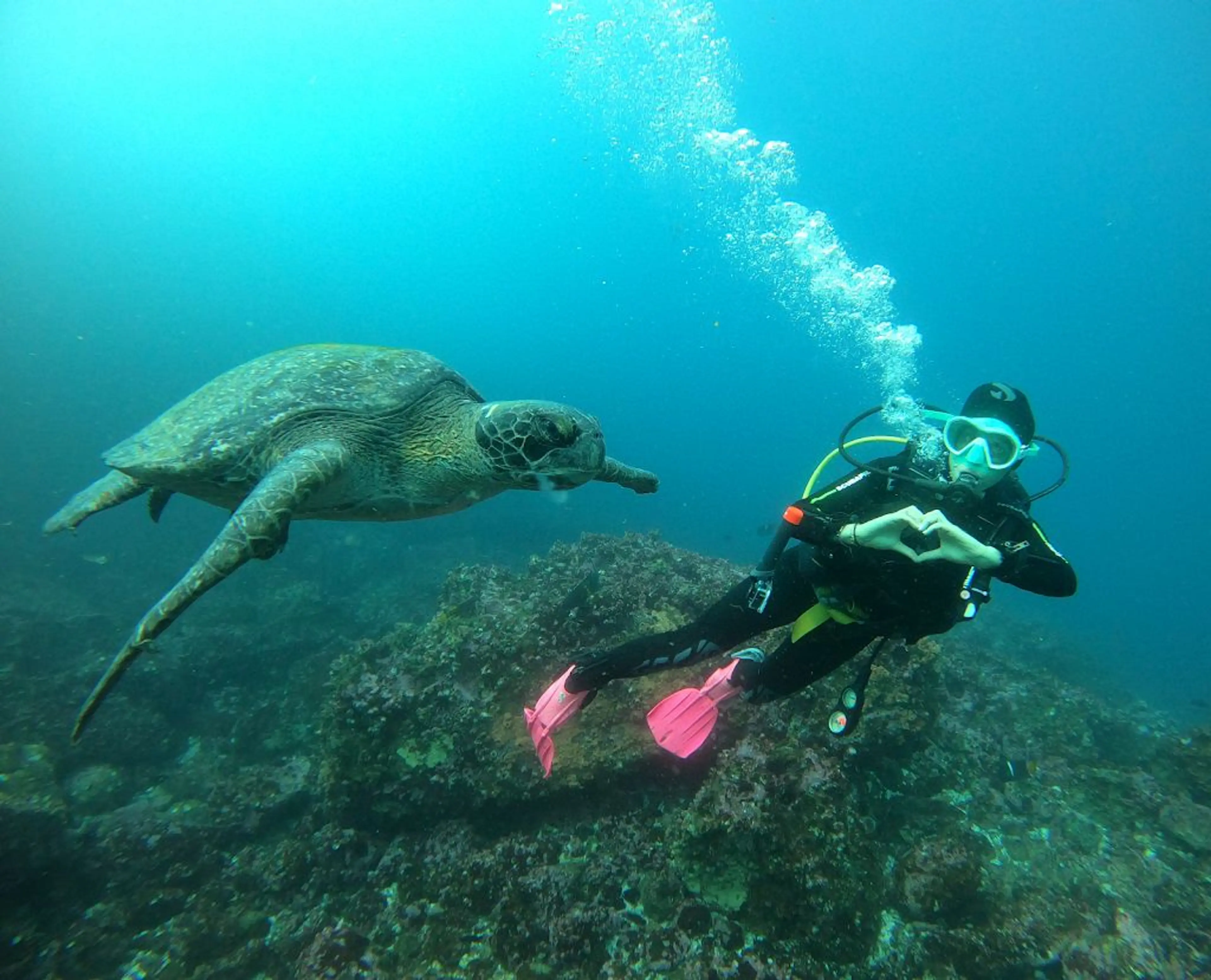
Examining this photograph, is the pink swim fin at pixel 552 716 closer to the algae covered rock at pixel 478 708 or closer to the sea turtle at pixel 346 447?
the algae covered rock at pixel 478 708

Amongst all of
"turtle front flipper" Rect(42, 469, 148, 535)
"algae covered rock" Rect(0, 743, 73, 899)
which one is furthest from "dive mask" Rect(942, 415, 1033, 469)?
"algae covered rock" Rect(0, 743, 73, 899)

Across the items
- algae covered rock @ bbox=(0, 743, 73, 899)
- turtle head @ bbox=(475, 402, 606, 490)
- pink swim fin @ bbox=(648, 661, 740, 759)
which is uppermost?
turtle head @ bbox=(475, 402, 606, 490)

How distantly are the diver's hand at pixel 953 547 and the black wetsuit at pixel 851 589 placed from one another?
4.3 inches

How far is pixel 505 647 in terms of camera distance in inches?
227

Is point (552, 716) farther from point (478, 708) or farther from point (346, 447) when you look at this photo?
point (346, 447)

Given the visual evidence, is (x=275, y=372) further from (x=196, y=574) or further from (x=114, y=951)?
(x=114, y=951)

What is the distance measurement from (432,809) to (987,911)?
4.95 m

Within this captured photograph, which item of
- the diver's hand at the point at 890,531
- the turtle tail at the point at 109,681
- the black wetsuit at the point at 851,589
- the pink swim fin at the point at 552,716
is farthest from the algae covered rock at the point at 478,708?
the diver's hand at the point at 890,531

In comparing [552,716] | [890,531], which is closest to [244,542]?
[552,716]

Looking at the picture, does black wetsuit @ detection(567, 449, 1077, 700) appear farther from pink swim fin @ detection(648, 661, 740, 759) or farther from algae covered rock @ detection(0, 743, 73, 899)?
algae covered rock @ detection(0, 743, 73, 899)

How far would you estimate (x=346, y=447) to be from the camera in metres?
4.47

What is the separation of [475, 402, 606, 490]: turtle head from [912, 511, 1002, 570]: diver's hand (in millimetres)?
2150

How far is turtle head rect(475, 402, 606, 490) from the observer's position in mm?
4117

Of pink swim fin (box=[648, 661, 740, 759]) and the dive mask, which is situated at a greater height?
the dive mask
